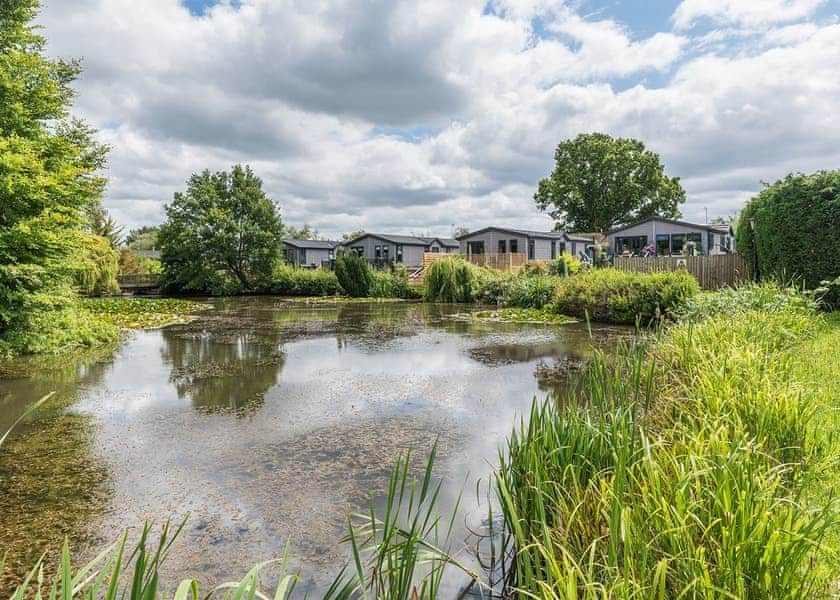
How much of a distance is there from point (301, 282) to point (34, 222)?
74.1 feet

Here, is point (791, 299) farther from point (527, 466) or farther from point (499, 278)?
point (499, 278)

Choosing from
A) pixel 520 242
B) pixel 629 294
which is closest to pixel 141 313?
pixel 629 294

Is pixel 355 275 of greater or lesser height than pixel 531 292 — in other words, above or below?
above

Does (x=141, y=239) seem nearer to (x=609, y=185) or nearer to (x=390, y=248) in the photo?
(x=390, y=248)

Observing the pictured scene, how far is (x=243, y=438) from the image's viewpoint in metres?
4.61

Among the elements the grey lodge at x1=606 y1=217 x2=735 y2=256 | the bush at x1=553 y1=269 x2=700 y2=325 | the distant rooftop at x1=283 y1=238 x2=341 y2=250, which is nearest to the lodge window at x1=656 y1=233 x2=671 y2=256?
the grey lodge at x1=606 y1=217 x2=735 y2=256

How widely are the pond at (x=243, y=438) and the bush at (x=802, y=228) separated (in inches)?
209

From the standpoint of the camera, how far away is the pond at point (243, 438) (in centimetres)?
298

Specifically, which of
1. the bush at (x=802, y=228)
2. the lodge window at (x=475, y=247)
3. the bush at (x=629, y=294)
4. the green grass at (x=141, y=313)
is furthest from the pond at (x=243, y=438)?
the lodge window at (x=475, y=247)

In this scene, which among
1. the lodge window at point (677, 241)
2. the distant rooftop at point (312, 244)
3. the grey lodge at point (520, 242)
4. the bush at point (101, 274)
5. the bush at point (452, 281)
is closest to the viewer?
the bush at point (452, 281)

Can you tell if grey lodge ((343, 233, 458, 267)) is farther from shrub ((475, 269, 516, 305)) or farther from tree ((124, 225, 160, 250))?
tree ((124, 225, 160, 250))

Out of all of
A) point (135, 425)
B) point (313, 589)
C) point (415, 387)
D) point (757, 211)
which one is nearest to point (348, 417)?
point (415, 387)

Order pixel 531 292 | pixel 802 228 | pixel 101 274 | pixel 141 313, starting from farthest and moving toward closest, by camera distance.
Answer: pixel 101 274
pixel 531 292
pixel 141 313
pixel 802 228

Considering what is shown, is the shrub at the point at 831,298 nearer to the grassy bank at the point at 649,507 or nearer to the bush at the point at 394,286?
the grassy bank at the point at 649,507
